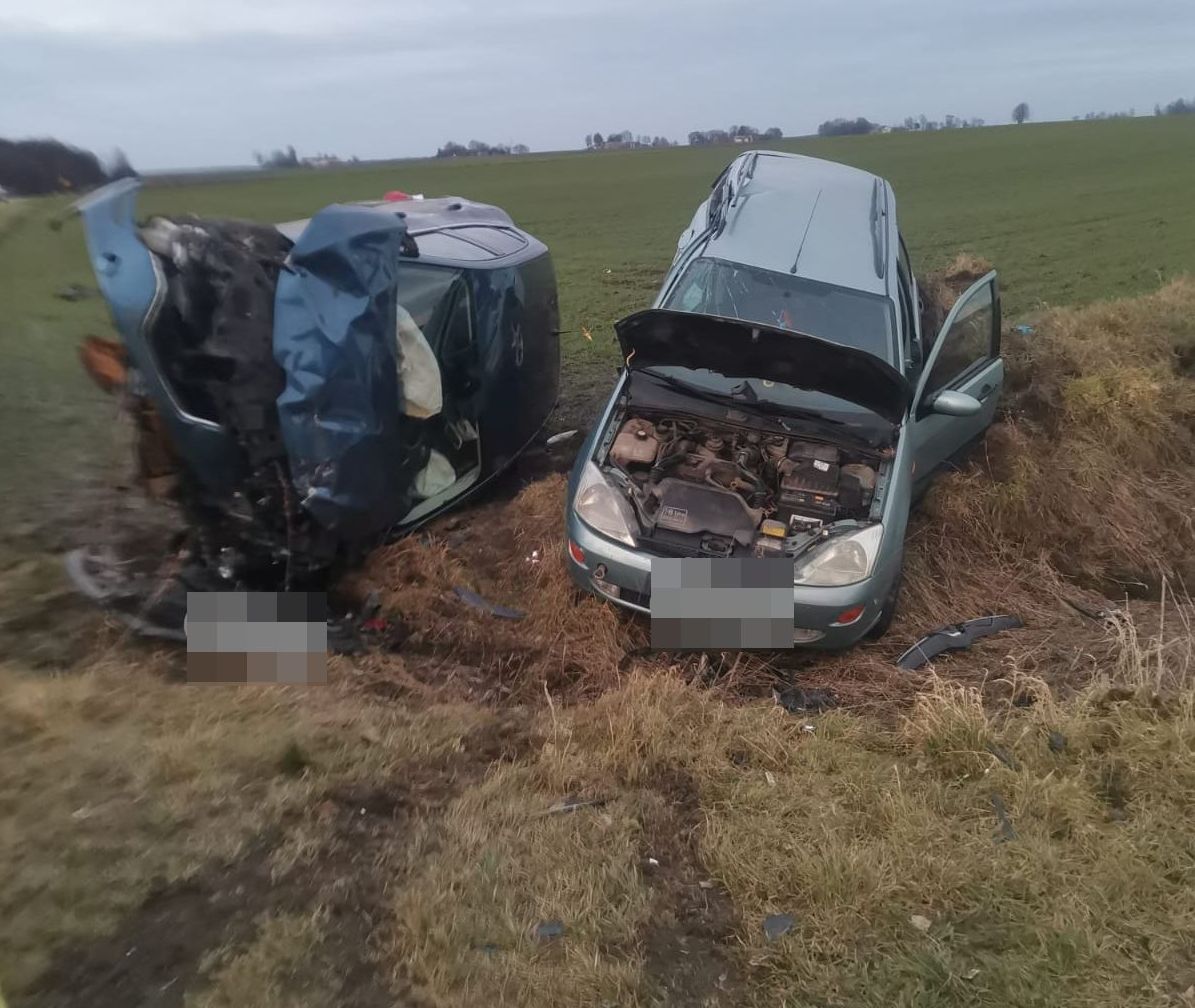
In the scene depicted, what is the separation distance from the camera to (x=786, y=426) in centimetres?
479

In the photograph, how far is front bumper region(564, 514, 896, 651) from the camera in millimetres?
4121

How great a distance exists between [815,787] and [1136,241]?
1883cm

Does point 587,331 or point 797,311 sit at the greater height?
point 797,311

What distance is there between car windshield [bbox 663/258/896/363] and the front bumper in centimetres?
161

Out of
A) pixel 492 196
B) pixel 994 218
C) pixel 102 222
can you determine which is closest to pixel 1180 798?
pixel 102 222

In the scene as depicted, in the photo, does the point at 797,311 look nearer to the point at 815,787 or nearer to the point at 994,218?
the point at 815,787

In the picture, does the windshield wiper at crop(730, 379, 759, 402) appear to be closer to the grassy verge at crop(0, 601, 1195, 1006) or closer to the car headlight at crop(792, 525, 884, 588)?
the car headlight at crop(792, 525, 884, 588)

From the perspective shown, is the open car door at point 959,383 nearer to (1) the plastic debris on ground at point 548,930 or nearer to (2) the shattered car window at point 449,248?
(2) the shattered car window at point 449,248

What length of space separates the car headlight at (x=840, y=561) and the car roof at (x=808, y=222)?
2050 mm

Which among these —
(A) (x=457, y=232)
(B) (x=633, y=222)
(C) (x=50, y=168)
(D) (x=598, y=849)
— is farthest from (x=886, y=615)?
(B) (x=633, y=222)

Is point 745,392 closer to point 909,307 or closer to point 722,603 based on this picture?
point 722,603

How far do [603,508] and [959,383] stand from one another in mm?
2616

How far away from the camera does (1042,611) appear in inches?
204

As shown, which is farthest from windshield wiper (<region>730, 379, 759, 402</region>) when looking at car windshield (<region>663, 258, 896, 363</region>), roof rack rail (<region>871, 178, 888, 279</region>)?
roof rack rail (<region>871, 178, 888, 279</region>)
